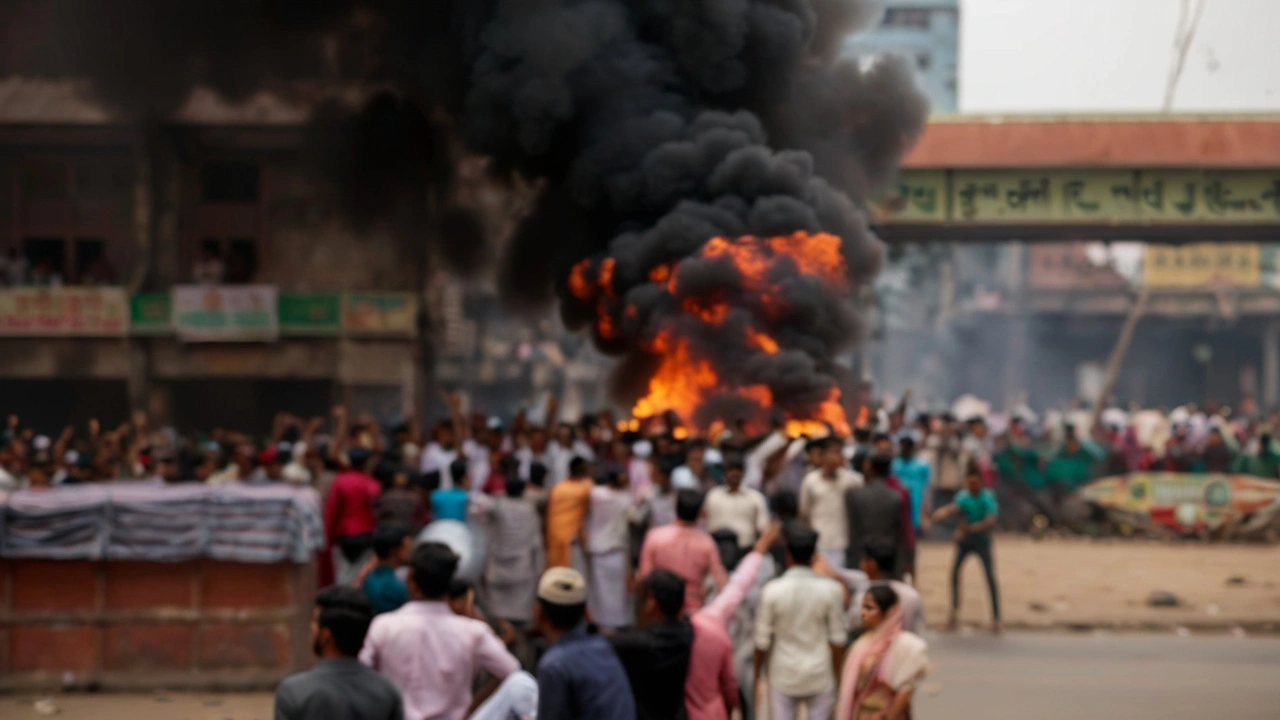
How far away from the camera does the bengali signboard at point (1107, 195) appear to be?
22969 millimetres

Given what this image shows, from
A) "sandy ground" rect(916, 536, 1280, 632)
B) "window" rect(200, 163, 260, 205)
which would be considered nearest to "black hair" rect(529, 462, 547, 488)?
"sandy ground" rect(916, 536, 1280, 632)

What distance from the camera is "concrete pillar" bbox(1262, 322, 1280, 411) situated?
40219 millimetres

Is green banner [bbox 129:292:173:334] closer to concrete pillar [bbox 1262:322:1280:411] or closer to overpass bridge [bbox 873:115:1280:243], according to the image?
overpass bridge [bbox 873:115:1280:243]

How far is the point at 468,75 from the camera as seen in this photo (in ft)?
64.1

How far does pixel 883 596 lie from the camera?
6.23m

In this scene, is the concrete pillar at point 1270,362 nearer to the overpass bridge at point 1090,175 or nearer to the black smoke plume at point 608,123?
the overpass bridge at point 1090,175

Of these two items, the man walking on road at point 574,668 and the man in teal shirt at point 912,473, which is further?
the man in teal shirt at point 912,473

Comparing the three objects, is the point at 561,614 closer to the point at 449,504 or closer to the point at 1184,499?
the point at 449,504

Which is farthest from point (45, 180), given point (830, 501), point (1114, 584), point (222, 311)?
point (830, 501)

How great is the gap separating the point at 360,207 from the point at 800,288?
9.34 metres

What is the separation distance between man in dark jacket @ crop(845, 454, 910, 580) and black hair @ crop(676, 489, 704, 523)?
6.96ft

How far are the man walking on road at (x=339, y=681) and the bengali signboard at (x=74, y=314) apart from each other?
20703 millimetres

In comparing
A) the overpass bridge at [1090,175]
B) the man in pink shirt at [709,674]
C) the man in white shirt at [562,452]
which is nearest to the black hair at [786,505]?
the man in pink shirt at [709,674]

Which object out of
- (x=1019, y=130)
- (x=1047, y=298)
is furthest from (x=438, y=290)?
(x=1047, y=298)
